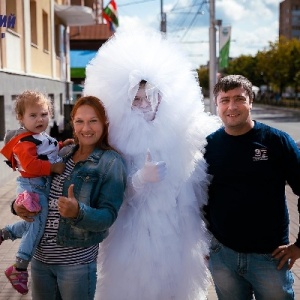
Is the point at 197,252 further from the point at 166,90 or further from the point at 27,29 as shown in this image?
the point at 27,29

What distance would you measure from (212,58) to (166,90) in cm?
1333

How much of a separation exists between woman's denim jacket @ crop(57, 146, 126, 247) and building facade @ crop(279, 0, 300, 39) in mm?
119832

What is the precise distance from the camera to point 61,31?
20.1 metres

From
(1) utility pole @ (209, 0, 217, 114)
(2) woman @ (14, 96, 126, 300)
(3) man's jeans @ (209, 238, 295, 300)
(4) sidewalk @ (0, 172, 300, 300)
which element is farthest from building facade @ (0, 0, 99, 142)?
(1) utility pole @ (209, 0, 217, 114)

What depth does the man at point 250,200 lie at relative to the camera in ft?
8.23

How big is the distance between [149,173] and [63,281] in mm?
691

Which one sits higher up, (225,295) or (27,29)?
(27,29)

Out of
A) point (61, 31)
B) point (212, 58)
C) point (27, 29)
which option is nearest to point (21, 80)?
point (27, 29)

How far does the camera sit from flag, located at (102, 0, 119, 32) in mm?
22594

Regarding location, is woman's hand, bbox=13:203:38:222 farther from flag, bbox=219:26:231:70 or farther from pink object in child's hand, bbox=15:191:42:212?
flag, bbox=219:26:231:70

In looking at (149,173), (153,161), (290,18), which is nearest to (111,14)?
(153,161)

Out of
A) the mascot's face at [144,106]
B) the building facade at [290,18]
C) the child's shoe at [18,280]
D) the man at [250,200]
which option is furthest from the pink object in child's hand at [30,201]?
the building facade at [290,18]

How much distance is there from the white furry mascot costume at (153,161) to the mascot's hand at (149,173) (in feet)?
0.09

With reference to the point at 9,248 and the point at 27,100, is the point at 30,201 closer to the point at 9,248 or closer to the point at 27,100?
the point at 27,100
